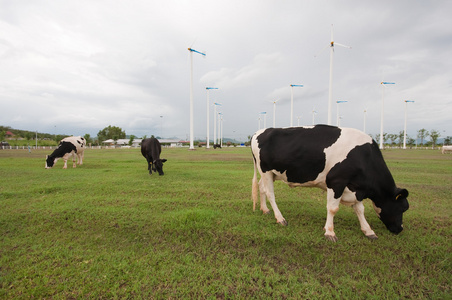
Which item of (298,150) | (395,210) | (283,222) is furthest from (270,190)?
(395,210)

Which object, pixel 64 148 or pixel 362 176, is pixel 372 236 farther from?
pixel 64 148

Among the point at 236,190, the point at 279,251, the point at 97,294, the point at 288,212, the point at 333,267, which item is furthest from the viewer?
the point at 236,190

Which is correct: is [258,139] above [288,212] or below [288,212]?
above

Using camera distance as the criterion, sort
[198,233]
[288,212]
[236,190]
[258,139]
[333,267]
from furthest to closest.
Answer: [236,190] < [288,212] < [258,139] < [198,233] < [333,267]

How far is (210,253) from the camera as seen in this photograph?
372 cm

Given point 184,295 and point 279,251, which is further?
point 279,251

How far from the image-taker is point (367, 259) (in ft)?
11.7

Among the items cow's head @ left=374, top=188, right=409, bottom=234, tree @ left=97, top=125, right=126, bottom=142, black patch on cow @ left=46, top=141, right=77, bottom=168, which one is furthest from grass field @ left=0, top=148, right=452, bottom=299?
tree @ left=97, top=125, right=126, bottom=142

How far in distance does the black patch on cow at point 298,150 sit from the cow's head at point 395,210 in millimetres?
1479

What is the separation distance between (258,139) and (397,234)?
3367mm

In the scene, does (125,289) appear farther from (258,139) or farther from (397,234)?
(397,234)

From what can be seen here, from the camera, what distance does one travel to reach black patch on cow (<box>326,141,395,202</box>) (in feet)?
13.7

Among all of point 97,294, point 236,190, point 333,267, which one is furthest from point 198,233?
point 236,190

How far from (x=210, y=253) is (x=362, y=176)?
3.10m
